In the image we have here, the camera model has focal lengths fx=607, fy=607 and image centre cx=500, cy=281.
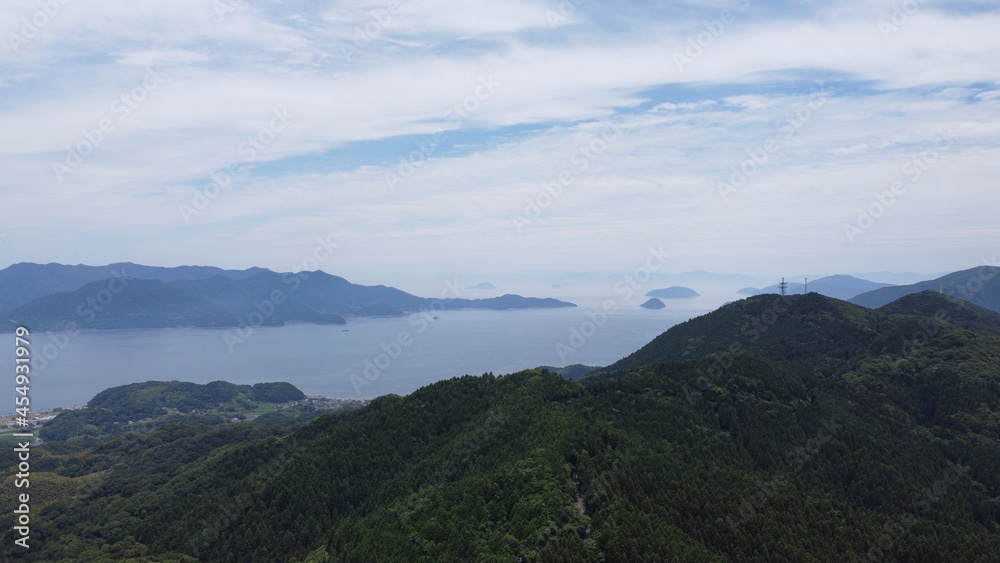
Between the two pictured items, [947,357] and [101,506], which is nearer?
[101,506]

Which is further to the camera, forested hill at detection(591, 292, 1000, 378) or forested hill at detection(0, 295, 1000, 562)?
forested hill at detection(591, 292, 1000, 378)

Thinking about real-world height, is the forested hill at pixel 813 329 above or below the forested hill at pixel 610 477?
above

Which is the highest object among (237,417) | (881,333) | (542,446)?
(881,333)

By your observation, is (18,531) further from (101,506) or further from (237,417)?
(237,417)

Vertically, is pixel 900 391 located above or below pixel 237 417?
above

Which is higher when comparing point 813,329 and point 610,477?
point 813,329

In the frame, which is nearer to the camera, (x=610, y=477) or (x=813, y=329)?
(x=610, y=477)

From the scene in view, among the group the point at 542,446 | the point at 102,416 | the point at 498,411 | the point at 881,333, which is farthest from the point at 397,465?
the point at 102,416

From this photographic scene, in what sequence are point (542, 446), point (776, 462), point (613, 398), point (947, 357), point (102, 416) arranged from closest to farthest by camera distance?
point (542, 446), point (776, 462), point (613, 398), point (947, 357), point (102, 416)
